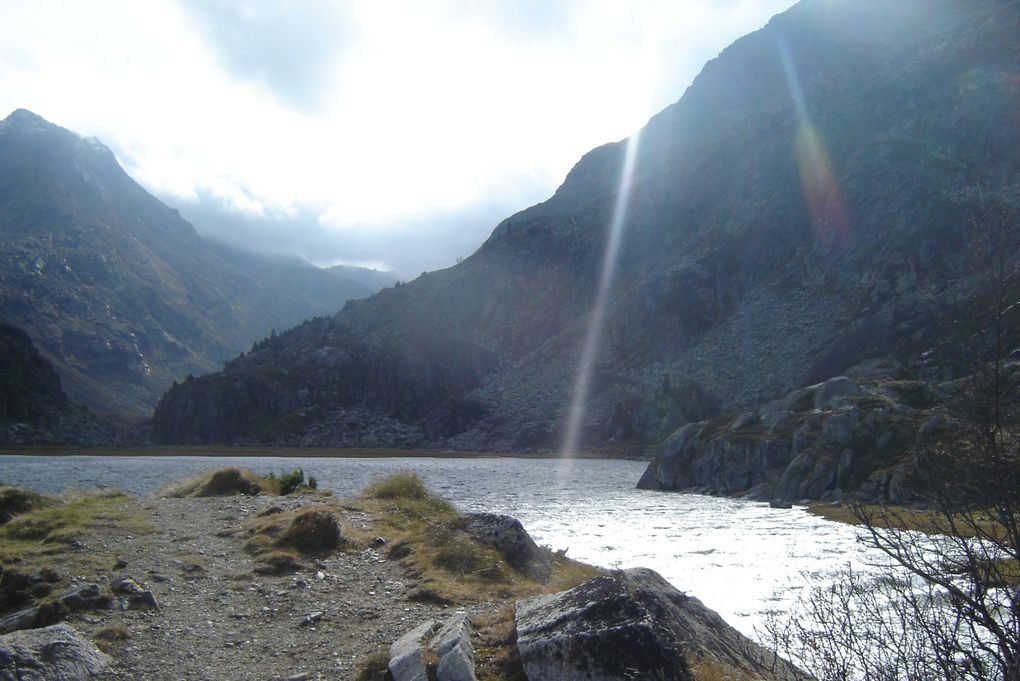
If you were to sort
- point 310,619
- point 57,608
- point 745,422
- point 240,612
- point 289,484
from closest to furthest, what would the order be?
1. point 57,608
2. point 310,619
3. point 240,612
4. point 289,484
5. point 745,422

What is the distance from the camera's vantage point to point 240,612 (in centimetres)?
1395

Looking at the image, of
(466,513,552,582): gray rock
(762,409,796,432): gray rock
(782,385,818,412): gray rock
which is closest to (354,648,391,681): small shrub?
(466,513,552,582): gray rock

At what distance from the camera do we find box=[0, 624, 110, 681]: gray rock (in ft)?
32.2

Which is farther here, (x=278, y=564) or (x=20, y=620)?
(x=278, y=564)

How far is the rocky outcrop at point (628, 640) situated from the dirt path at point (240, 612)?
3.40 m

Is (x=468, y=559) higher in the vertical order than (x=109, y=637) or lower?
higher

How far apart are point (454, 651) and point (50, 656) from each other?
6308 mm

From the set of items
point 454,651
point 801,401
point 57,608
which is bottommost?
point 57,608

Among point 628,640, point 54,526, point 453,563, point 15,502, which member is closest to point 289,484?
point 15,502

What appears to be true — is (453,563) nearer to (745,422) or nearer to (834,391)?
(745,422)

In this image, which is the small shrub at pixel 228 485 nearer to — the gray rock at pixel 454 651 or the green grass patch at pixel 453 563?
A: the green grass patch at pixel 453 563

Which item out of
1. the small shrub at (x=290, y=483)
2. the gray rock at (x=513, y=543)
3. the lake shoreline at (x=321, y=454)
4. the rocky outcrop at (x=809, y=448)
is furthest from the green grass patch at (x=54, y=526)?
the lake shoreline at (x=321, y=454)

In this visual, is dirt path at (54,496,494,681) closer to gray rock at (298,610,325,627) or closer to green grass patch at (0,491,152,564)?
gray rock at (298,610,325,627)

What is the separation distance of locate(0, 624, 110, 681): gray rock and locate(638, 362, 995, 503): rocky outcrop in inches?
1559
